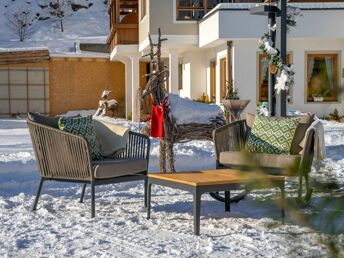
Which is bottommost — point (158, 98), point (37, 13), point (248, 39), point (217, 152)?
point (217, 152)

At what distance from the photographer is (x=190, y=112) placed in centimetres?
746

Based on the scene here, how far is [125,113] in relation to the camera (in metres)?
22.3

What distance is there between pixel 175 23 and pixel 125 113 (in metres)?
5.86

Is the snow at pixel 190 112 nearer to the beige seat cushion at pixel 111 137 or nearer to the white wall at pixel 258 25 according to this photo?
the beige seat cushion at pixel 111 137

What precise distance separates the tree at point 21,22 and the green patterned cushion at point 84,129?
99.2ft

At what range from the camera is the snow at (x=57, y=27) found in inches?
1310

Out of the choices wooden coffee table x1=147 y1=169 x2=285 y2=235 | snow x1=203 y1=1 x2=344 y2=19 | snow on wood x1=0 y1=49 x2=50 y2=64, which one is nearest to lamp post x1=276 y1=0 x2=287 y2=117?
wooden coffee table x1=147 y1=169 x2=285 y2=235

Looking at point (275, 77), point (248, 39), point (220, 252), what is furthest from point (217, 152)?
point (248, 39)

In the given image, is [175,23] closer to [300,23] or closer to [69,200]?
[300,23]

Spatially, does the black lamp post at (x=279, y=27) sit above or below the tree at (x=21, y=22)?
below

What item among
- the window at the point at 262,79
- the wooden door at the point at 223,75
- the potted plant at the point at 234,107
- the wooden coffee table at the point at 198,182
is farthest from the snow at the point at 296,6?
the wooden coffee table at the point at 198,182

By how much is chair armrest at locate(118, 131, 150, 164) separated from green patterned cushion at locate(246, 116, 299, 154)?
1065 millimetres

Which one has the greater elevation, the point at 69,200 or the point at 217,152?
the point at 217,152

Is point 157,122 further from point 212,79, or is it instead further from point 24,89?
point 24,89
